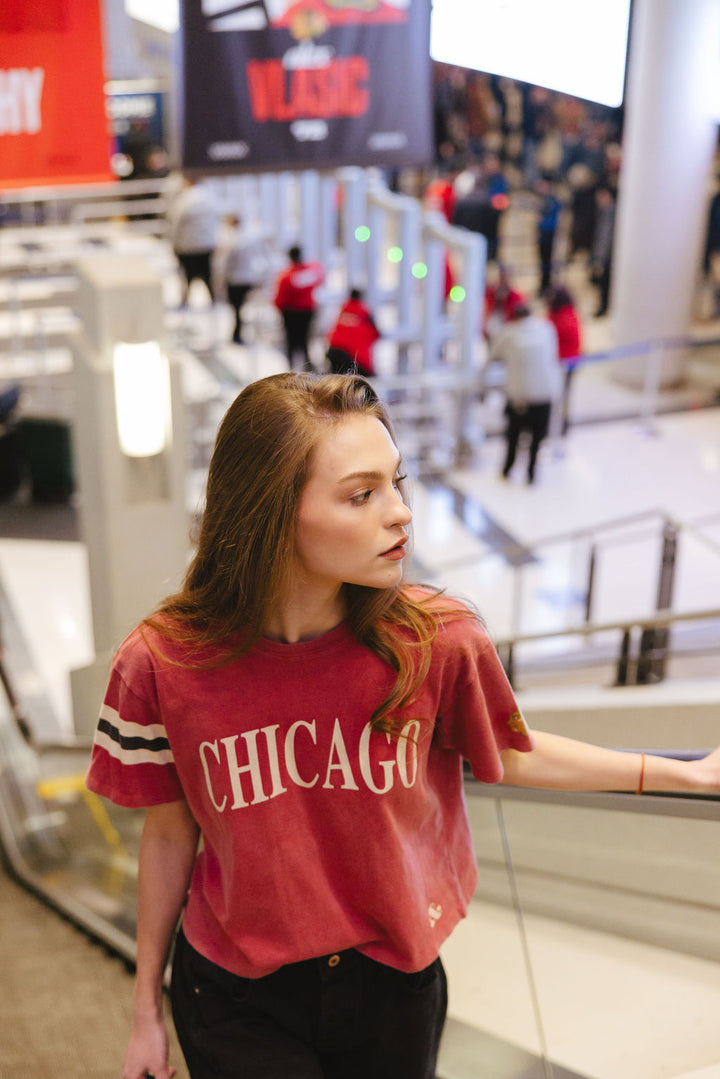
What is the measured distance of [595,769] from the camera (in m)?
1.69

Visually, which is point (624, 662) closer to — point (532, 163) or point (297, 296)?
point (297, 296)

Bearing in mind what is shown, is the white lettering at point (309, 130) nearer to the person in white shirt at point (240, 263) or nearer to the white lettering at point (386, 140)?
the white lettering at point (386, 140)

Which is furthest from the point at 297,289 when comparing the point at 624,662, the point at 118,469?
the point at 624,662

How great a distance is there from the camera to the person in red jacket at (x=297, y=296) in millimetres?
11117

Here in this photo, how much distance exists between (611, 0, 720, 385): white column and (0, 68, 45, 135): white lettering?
7667mm

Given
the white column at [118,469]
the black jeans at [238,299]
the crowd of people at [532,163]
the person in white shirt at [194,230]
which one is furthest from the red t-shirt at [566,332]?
the white column at [118,469]

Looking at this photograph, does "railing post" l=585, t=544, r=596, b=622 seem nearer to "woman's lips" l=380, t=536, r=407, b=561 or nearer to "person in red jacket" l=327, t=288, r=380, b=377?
"person in red jacket" l=327, t=288, r=380, b=377

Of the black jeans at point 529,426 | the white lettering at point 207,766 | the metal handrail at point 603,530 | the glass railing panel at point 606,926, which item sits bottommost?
the black jeans at point 529,426

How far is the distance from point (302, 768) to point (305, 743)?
0.03 metres

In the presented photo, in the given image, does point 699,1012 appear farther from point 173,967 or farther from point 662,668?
point 662,668

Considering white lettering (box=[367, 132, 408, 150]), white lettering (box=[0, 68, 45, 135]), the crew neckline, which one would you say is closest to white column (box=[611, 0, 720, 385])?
white lettering (box=[367, 132, 408, 150])

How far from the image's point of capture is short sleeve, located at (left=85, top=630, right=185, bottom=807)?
1.54m

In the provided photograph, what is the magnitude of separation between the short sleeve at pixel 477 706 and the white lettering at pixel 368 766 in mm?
106

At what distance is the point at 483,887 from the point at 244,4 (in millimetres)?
4645
